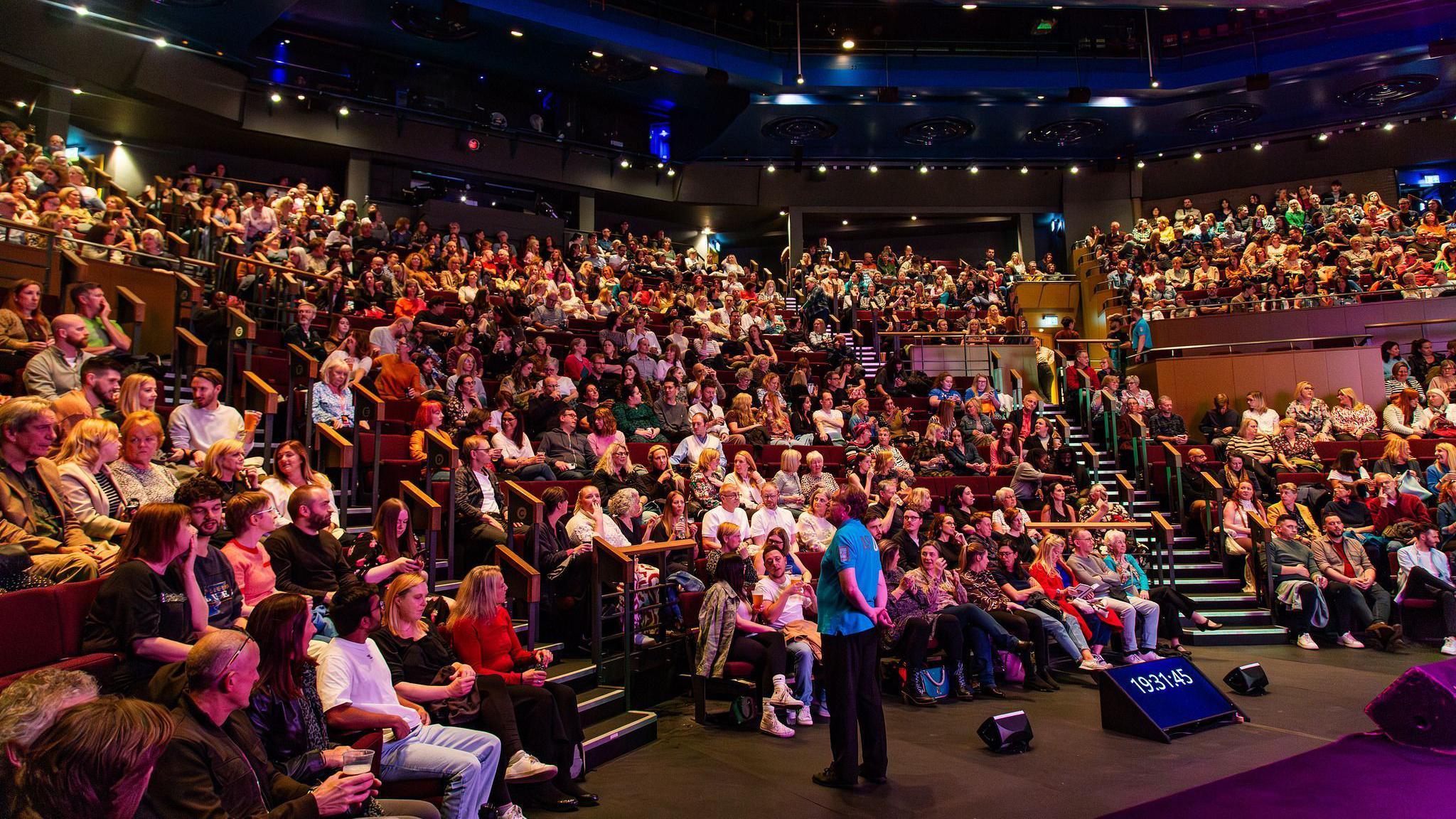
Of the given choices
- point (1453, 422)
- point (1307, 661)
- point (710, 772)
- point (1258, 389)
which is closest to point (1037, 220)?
point (1258, 389)

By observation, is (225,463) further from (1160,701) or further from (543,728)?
(1160,701)

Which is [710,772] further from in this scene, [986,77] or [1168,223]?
[1168,223]

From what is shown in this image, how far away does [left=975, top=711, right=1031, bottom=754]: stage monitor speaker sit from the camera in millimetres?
4445

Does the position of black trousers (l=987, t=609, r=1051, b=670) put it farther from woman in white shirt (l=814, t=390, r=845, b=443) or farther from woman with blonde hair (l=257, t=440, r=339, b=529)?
woman with blonde hair (l=257, t=440, r=339, b=529)

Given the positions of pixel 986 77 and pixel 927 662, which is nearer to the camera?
pixel 927 662

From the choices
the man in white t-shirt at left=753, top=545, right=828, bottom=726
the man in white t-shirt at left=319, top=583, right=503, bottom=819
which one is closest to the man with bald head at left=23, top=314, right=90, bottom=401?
the man in white t-shirt at left=319, top=583, right=503, bottom=819

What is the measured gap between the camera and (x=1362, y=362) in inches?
454

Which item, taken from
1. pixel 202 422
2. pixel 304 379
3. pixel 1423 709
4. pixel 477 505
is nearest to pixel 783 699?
pixel 477 505

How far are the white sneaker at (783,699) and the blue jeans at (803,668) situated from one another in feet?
0.38

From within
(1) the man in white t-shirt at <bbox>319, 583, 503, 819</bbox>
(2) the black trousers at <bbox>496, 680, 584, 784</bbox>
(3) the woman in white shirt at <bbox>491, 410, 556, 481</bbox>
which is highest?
(3) the woman in white shirt at <bbox>491, 410, 556, 481</bbox>

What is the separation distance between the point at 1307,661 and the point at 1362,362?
6.55 meters

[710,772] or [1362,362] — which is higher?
[1362,362]

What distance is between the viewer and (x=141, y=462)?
435 cm

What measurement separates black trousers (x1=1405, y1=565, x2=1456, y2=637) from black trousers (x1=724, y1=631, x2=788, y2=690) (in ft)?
18.6
